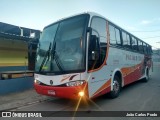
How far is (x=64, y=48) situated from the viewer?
602cm

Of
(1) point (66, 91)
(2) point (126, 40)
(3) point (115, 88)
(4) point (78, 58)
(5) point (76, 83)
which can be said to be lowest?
(3) point (115, 88)

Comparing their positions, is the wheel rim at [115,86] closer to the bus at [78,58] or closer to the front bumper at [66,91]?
the bus at [78,58]

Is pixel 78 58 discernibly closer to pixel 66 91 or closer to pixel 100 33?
pixel 66 91

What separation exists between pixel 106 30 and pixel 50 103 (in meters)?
3.72

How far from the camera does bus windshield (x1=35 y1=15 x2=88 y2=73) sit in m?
5.69

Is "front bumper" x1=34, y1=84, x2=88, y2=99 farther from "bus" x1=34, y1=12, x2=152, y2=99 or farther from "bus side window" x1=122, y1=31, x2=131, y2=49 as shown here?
"bus side window" x1=122, y1=31, x2=131, y2=49

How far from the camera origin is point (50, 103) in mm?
7043

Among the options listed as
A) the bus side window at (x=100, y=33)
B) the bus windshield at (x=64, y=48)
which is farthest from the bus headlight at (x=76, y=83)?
the bus side window at (x=100, y=33)

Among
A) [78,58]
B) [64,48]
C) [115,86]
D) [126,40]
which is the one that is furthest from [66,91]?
[126,40]

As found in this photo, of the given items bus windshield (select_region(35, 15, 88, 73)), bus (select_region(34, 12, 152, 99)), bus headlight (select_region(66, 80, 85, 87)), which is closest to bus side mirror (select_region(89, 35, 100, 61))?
bus (select_region(34, 12, 152, 99))

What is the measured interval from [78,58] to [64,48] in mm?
705

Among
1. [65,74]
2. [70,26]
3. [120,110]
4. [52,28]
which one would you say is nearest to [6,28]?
[52,28]

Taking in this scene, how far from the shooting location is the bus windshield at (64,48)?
18.7 feet

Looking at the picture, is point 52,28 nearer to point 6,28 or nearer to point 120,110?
point 120,110
